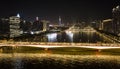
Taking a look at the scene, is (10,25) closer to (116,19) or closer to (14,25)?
(14,25)

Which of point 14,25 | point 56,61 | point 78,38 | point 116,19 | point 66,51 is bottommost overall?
point 56,61

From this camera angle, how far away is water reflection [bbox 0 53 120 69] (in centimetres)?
5453

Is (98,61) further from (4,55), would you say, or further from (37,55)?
(4,55)

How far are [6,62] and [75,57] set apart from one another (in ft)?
43.7

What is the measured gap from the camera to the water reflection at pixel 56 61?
54531mm

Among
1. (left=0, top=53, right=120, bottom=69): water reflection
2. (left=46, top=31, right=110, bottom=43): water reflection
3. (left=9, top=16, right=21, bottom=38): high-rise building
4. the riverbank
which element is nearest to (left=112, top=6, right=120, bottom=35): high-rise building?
(left=46, top=31, right=110, bottom=43): water reflection

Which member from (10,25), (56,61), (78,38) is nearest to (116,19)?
(78,38)

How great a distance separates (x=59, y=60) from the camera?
60594 mm

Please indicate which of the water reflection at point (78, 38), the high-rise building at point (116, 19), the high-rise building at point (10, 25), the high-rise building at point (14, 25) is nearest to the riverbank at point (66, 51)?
the water reflection at point (78, 38)

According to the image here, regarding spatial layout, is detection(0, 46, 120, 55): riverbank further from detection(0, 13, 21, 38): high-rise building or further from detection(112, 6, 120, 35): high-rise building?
detection(0, 13, 21, 38): high-rise building

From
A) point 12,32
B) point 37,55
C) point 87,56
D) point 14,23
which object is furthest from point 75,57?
point 14,23

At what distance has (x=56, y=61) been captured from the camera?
5944cm

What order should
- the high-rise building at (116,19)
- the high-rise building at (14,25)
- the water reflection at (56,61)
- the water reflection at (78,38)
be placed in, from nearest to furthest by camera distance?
the water reflection at (56,61) < the water reflection at (78,38) < the high-rise building at (116,19) < the high-rise building at (14,25)

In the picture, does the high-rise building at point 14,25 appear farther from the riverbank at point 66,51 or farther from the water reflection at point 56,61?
the water reflection at point 56,61
